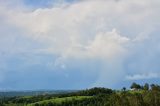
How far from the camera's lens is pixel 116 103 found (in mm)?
199625

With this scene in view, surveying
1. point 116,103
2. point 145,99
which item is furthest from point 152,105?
point 116,103

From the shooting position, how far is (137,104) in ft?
632

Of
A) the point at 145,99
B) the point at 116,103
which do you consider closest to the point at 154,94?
the point at 145,99

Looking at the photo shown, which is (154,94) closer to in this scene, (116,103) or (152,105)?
(152,105)

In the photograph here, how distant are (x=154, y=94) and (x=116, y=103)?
58.9 feet

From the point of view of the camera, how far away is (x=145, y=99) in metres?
196

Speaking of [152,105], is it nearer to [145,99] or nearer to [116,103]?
[145,99]

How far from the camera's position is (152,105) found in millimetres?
193375

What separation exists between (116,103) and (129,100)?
6.45m

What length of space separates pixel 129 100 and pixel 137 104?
5688 millimetres

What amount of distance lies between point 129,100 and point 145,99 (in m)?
7.29

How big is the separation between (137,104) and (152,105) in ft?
22.7

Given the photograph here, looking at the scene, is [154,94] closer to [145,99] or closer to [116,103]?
[145,99]

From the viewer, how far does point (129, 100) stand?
197m
